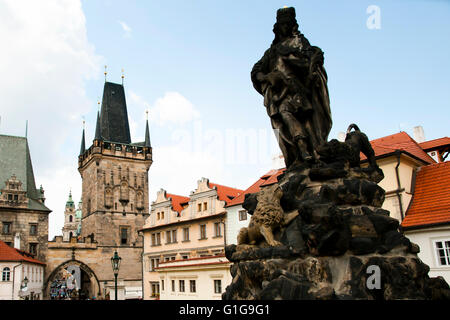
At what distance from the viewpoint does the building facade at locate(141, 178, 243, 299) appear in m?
21.9

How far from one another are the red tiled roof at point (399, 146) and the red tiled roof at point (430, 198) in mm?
1602

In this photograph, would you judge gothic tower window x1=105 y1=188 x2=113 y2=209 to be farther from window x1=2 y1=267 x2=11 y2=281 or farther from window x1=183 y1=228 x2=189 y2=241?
window x1=183 y1=228 x2=189 y2=241

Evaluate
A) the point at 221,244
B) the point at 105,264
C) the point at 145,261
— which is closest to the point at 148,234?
the point at 145,261

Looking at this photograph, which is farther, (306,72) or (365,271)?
(306,72)

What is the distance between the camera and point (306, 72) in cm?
630

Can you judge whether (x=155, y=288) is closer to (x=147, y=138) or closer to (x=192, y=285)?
(x=192, y=285)

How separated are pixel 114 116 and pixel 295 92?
5822 cm

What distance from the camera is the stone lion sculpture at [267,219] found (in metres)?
5.25

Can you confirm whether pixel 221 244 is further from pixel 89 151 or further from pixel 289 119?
pixel 89 151

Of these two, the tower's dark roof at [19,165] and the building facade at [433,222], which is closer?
the building facade at [433,222]

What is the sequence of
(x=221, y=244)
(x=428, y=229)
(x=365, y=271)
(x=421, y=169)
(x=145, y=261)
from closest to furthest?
(x=365, y=271) → (x=428, y=229) → (x=421, y=169) → (x=221, y=244) → (x=145, y=261)

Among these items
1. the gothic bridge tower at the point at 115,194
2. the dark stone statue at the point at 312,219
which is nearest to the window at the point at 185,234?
the gothic bridge tower at the point at 115,194

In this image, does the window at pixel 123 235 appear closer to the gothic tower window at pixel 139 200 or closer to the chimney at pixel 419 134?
the gothic tower window at pixel 139 200

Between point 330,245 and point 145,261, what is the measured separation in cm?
3407
